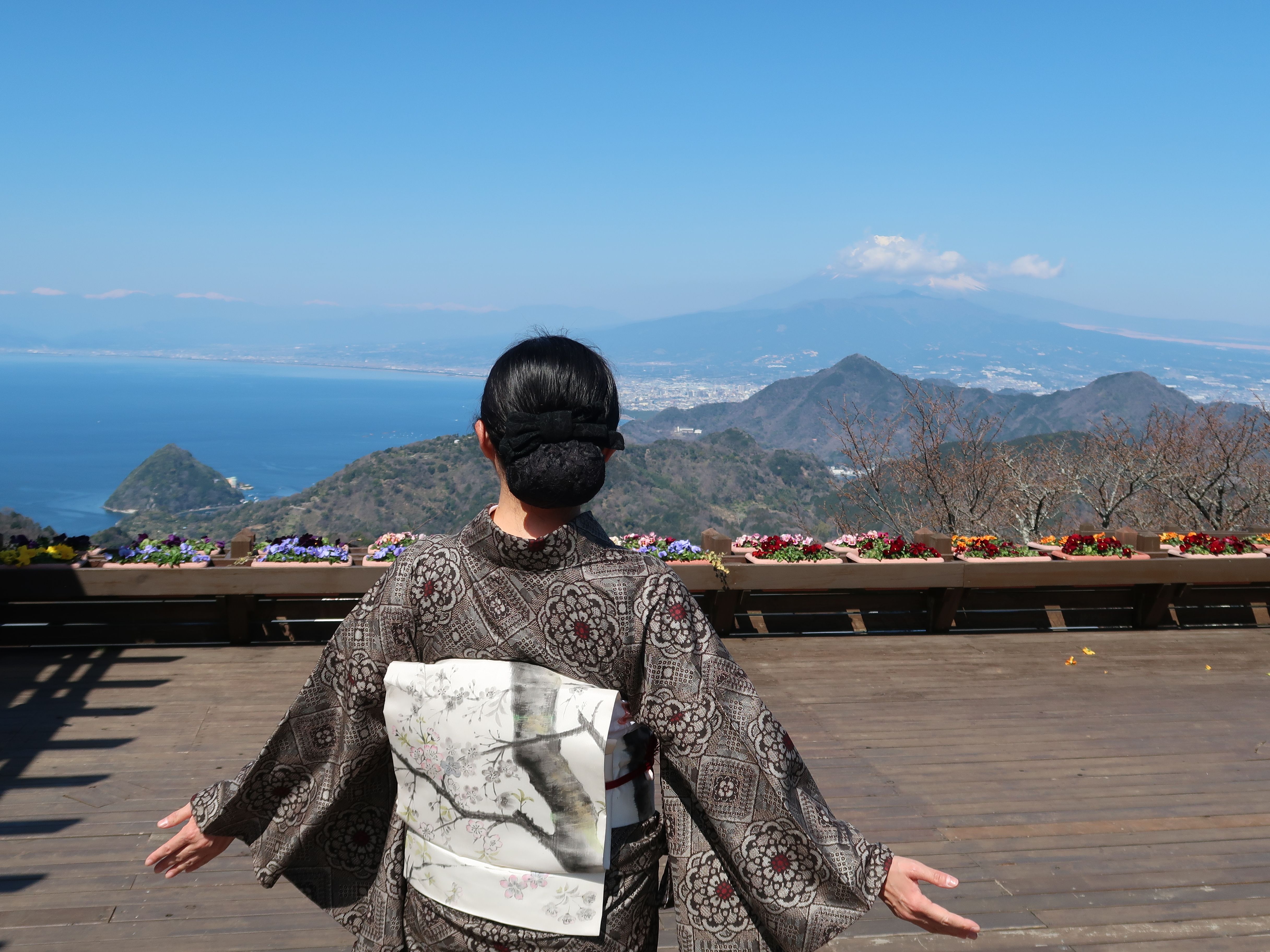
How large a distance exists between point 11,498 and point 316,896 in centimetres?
11756

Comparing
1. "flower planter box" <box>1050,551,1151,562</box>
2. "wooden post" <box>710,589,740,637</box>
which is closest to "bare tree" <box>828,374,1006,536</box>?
"flower planter box" <box>1050,551,1151,562</box>

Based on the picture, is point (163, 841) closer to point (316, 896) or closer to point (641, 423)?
point (316, 896)

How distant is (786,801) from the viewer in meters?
1.22

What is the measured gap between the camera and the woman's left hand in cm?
141

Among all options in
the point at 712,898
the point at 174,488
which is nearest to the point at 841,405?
the point at 712,898

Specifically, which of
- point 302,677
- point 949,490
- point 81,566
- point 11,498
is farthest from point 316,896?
point 11,498

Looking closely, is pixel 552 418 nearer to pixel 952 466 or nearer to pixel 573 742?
pixel 573 742

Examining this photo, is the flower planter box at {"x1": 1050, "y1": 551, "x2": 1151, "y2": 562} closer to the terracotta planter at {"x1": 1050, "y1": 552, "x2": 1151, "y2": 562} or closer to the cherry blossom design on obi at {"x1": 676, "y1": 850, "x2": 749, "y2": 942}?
the terracotta planter at {"x1": 1050, "y1": 552, "x2": 1151, "y2": 562}

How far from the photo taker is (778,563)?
4.95 meters

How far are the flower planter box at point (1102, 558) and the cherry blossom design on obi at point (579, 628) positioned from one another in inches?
188

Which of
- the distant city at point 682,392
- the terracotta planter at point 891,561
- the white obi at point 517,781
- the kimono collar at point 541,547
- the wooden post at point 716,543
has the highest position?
the kimono collar at point 541,547

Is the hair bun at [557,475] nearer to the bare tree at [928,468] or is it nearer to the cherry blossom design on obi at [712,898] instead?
the cherry blossom design on obi at [712,898]

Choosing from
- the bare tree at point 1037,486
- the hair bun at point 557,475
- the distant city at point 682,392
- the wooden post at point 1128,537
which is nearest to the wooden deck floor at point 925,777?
the wooden post at point 1128,537

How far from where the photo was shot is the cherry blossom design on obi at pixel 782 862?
4.01 ft
